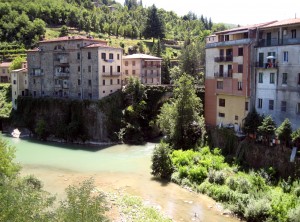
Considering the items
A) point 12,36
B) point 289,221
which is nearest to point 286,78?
point 289,221

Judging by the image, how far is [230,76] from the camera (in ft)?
141

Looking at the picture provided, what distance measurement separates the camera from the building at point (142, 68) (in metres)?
72.1

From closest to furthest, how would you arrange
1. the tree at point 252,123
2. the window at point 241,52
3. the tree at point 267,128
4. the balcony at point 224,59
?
the tree at point 267,128 → the tree at point 252,123 → the window at point 241,52 → the balcony at point 224,59

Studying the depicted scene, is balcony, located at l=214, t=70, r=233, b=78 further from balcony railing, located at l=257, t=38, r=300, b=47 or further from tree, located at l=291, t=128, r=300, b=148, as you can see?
tree, located at l=291, t=128, r=300, b=148

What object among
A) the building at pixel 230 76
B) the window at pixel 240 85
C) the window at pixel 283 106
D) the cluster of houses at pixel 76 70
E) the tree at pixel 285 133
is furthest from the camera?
the cluster of houses at pixel 76 70

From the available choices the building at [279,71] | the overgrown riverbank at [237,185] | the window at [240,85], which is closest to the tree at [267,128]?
the building at [279,71]

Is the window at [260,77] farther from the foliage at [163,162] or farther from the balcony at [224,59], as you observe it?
the foliage at [163,162]

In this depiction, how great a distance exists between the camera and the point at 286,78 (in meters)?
36.5

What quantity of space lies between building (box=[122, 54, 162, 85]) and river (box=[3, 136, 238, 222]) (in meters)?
21.6

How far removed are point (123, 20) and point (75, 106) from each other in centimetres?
9564

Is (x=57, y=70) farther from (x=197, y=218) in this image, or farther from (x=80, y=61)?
(x=197, y=218)

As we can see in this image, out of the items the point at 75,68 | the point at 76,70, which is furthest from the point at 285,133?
the point at 75,68

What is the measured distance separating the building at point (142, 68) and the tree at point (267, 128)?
39329 mm

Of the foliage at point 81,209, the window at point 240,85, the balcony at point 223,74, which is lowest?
the foliage at point 81,209
